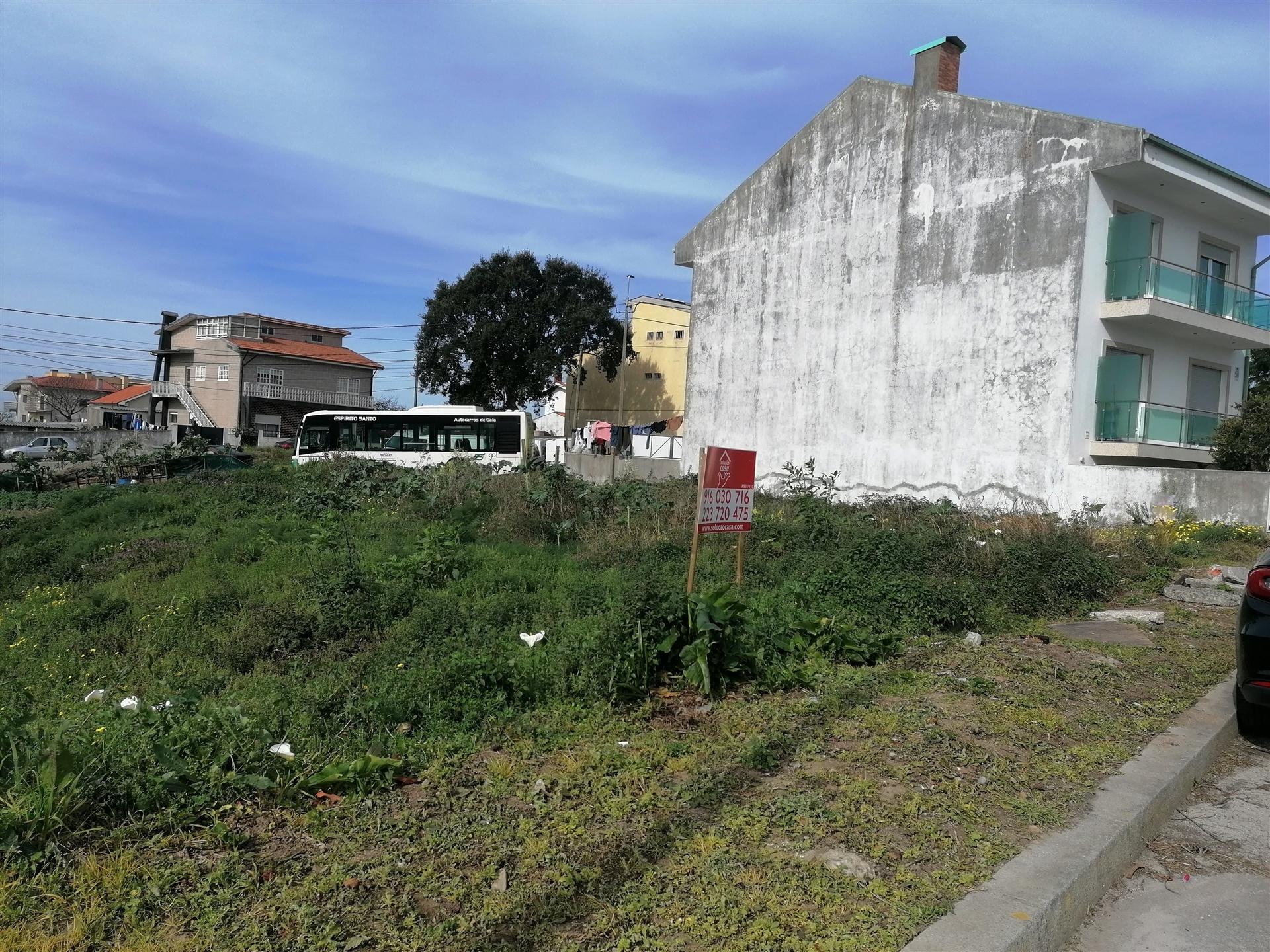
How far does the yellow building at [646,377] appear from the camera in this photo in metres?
52.2

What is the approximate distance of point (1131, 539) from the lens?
42.1ft

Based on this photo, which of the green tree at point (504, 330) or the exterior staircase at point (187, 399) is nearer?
the green tree at point (504, 330)

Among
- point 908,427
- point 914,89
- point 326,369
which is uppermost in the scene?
point 914,89

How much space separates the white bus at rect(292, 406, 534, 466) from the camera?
1113 inches

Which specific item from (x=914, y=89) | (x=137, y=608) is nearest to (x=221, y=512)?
(x=137, y=608)

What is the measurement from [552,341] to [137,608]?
40449mm

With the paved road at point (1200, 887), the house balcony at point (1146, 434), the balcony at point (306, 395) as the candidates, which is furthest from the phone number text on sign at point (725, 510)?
the balcony at point (306, 395)

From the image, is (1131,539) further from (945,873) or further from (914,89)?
(914,89)

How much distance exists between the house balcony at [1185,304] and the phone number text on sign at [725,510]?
13906 mm

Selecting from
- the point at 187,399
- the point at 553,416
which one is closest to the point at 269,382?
the point at 187,399

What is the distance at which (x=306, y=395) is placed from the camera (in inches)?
2395

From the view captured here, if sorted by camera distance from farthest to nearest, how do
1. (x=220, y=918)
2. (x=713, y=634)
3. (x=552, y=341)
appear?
(x=552, y=341), (x=713, y=634), (x=220, y=918)

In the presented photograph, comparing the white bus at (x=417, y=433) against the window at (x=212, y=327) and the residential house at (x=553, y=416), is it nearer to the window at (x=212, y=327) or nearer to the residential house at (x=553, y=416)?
the residential house at (x=553, y=416)

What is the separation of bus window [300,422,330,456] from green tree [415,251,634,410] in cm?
1847
